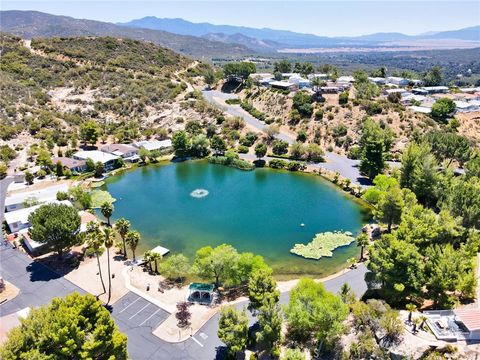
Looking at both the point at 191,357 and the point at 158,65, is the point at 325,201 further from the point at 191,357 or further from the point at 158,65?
the point at 158,65

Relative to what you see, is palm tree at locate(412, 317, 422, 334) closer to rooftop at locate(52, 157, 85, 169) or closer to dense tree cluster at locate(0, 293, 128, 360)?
dense tree cluster at locate(0, 293, 128, 360)

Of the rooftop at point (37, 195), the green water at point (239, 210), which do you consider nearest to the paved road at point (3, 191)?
the rooftop at point (37, 195)

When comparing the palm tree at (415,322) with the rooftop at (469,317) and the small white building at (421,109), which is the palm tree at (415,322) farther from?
the small white building at (421,109)

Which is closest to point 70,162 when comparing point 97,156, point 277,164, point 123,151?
point 97,156

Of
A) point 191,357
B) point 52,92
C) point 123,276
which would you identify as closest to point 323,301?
point 191,357

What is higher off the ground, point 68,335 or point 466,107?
point 466,107

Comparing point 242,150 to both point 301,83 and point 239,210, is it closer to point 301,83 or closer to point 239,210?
point 239,210
